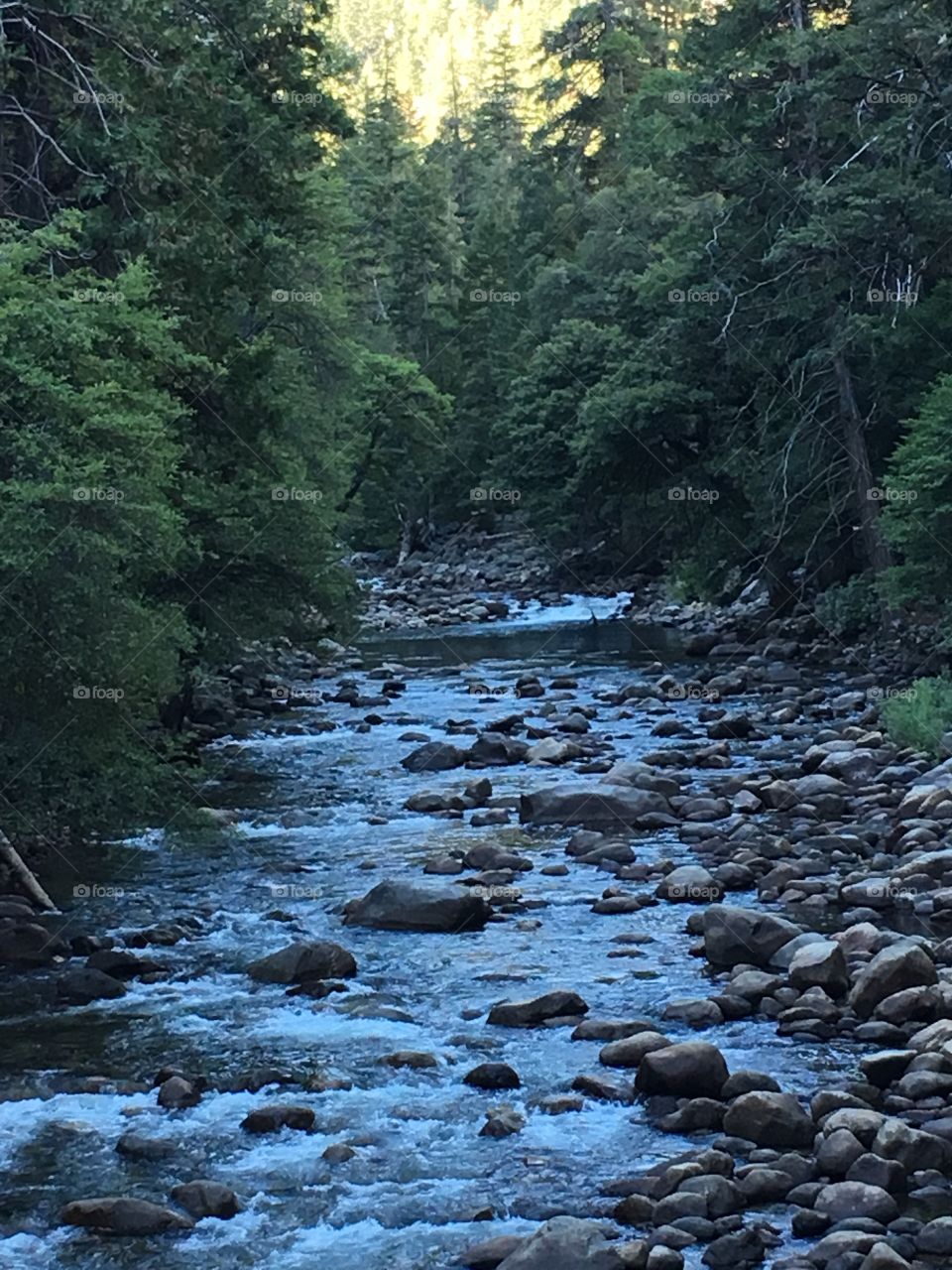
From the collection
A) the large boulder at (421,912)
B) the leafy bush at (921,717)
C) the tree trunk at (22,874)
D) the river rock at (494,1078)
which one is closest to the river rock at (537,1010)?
the river rock at (494,1078)

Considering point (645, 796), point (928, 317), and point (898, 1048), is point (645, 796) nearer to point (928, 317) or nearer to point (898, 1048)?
point (898, 1048)

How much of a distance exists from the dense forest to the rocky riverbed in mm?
2220

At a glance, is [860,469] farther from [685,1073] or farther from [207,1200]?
[207,1200]

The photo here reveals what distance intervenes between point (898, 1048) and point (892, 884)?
3.52 metres

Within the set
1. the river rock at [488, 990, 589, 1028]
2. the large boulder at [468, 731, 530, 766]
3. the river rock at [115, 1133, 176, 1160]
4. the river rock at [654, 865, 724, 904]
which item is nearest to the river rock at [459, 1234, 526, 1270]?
the river rock at [115, 1133, 176, 1160]

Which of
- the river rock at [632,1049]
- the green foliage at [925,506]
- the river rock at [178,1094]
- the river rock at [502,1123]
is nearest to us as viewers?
the river rock at [502,1123]

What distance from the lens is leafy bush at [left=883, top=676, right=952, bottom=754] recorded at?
18.0 m

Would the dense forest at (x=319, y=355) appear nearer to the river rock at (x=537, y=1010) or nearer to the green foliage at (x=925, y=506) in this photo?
the green foliage at (x=925, y=506)

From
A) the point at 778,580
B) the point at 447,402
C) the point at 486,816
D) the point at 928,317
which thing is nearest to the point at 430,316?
the point at 447,402

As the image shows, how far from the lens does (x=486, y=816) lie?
54.2 feet

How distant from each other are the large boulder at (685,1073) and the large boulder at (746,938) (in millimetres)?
2208

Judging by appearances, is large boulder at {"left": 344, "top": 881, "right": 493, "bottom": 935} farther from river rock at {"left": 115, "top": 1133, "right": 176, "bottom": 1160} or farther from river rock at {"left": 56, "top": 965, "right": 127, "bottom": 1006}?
river rock at {"left": 115, "top": 1133, "right": 176, "bottom": 1160}

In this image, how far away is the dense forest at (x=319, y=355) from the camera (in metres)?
12.8

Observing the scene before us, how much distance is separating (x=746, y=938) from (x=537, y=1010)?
1.71 meters
